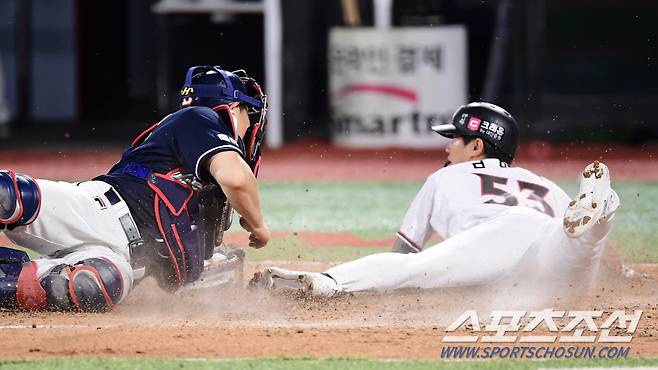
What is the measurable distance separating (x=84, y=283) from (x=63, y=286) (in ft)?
0.33

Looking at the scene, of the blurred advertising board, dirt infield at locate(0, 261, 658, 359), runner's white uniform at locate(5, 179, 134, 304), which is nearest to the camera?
dirt infield at locate(0, 261, 658, 359)

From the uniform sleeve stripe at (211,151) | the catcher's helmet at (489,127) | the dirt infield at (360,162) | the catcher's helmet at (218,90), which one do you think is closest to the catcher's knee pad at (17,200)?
the uniform sleeve stripe at (211,151)

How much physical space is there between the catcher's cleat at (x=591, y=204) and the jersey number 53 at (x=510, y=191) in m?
0.61

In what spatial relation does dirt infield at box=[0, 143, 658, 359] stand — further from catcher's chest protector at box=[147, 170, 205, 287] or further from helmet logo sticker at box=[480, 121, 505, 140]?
helmet logo sticker at box=[480, 121, 505, 140]

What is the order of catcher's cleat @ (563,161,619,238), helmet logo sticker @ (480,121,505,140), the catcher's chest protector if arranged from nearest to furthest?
1. catcher's cleat @ (563,161,619,238)
2. the catcher's chest protector
3. helmet logo sticker @ (480,121,505,140)

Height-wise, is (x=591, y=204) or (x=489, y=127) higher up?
(x=489, y=127)

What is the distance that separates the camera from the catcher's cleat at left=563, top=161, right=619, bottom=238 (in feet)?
18.1

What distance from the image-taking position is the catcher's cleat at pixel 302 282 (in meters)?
5.95

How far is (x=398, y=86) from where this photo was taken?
48.7 feet

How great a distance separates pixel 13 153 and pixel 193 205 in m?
9.17

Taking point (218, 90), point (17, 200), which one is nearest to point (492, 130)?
point (218, 90)

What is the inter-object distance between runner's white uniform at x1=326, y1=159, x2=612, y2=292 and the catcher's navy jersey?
0.87m

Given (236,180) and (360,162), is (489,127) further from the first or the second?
(360,162)

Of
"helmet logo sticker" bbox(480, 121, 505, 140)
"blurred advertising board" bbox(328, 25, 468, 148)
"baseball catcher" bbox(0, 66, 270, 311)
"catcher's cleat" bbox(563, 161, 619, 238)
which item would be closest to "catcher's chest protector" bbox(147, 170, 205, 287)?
"baseball catcher" bbox(0, 66, 270, 311)
